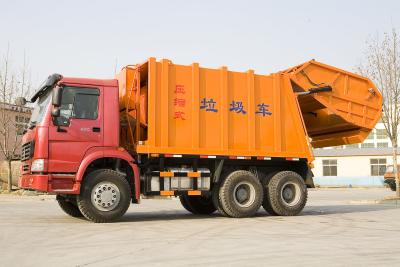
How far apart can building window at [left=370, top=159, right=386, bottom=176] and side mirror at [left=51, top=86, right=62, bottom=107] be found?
46.2m

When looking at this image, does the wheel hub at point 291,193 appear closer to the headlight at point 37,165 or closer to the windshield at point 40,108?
the headlight at point 37,165

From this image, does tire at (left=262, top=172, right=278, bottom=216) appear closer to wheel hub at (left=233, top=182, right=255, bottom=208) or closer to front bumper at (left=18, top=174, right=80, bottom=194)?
wheel hub at (left=233, top=182, right=255, bottom=208)

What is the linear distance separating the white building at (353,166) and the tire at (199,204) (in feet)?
132

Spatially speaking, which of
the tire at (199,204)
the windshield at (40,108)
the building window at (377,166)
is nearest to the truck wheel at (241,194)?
the tire at (199,204)

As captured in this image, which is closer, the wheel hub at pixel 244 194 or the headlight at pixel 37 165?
the headlight at pixel 37 165

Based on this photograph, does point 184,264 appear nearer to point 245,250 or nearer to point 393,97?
point 245,250

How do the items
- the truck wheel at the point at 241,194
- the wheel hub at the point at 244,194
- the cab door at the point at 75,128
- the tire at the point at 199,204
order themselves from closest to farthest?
the cab door at the point at 75,128 → the truck wheel at the point at 241,194 → the wheel hub at the point at 244,194 → the tire at the point at 199,204

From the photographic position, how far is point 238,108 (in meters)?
12.2

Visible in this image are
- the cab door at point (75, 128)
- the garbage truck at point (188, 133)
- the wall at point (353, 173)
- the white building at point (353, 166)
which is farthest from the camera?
the white building at point (353, 166)

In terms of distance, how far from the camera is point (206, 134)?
11.8 m

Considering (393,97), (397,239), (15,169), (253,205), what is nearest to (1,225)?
(253,205)

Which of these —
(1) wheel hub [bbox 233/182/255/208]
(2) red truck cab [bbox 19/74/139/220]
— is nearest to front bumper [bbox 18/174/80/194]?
(2) red truck cab [bbox 19/74/139/220]

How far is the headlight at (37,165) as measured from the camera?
1005cm

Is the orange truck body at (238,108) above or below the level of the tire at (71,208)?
above
